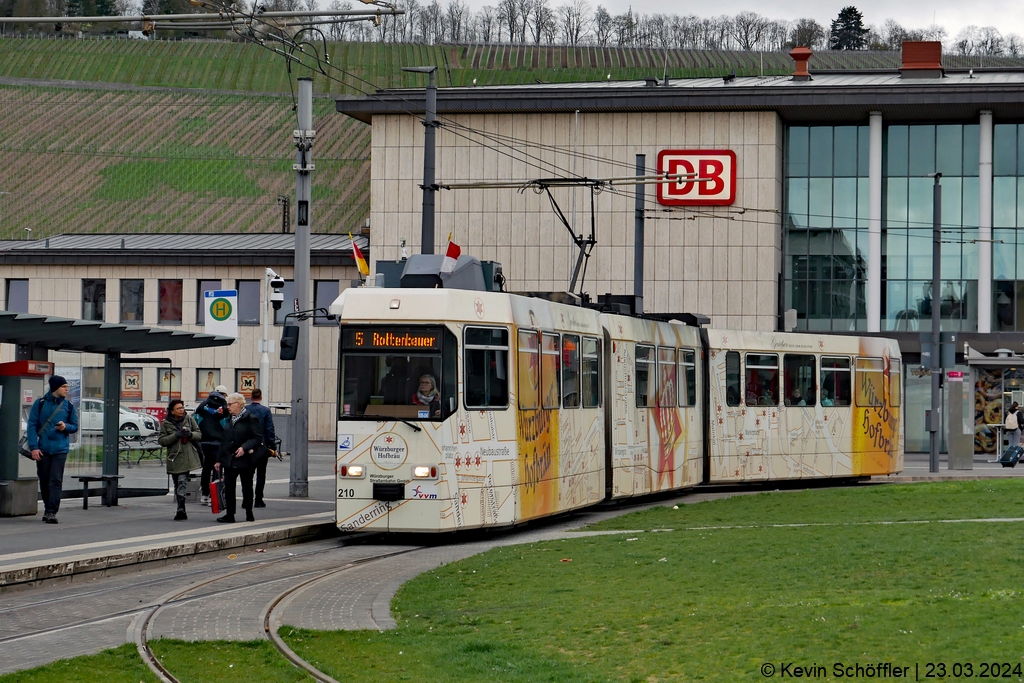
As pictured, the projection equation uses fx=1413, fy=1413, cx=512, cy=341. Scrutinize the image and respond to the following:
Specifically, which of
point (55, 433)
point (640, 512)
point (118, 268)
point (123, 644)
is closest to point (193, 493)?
point (55, 433)

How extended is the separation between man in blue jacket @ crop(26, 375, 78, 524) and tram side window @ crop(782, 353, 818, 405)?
580 inches

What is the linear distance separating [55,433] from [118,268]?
3227 cm

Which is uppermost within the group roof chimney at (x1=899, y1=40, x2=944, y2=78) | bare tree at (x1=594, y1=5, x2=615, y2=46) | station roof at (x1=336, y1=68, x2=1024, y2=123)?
bare tree at (x1=594, y1=5, x2=615, y2=46)

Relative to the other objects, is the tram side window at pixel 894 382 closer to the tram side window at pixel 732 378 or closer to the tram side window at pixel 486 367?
the tram side window at pixel 732 378

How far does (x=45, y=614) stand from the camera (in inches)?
469

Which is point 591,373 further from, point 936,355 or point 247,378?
point 247,378

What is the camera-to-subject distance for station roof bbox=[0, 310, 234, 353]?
17.2 meters

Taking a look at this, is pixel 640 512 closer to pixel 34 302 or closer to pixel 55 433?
pixel 55 433

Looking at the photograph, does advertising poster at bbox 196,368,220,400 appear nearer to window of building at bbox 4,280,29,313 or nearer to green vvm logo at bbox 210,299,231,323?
window of building at bbox 4,280,29,313

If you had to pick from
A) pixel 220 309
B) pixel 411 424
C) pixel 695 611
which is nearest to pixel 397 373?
pixel 411 424

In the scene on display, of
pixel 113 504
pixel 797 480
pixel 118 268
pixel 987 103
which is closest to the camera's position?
pixel 113 504

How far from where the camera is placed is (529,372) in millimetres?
18578

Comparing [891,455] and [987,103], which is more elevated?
[987,103]

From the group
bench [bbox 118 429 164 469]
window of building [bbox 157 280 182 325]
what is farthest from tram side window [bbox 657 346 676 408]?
window of building [bbox 157 280 182 325]
